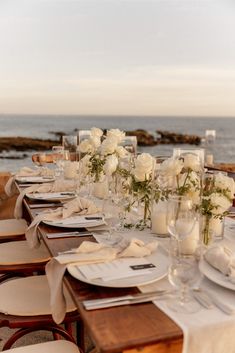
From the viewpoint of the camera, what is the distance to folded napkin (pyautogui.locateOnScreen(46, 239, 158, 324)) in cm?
118

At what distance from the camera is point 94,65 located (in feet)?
52.0

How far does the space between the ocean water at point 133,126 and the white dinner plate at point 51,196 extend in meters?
16.6

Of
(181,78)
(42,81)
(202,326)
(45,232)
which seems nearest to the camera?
(202,326)

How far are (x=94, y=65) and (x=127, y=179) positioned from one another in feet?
48.0

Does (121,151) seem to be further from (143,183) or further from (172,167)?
(172,167)

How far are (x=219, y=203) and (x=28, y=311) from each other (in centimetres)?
77

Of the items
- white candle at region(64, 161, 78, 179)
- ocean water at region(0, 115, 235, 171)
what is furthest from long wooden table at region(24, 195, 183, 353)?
ocean water at region(0, 115, 235, 171)

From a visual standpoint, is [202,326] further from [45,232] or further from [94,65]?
[94,65]

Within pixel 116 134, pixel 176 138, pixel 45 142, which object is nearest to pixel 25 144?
pixel 45 142

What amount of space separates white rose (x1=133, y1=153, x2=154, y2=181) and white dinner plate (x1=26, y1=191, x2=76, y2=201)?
67 cm

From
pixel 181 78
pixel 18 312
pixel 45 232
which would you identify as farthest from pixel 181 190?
pixel 181 78

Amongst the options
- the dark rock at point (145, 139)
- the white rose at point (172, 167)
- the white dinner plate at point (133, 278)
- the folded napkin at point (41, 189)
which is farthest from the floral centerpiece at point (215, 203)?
the dark rock at point (145, 139)

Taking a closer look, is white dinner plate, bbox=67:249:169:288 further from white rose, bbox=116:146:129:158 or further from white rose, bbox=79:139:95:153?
white rose, bbox=79:139:95:153

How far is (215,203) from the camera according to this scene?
141 centimetres
